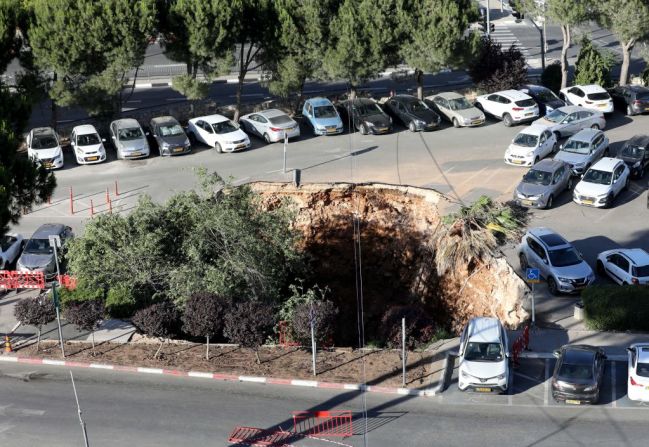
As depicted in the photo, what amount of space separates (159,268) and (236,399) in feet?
19.9

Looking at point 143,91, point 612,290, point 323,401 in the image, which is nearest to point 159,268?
point 323,401

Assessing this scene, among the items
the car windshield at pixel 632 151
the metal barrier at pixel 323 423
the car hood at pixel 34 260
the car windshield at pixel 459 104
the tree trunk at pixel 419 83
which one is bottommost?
the metal barrier at pixel 323 423

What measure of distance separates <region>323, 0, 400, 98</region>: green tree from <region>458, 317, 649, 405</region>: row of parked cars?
74.3ft

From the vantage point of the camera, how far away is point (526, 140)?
41.2m

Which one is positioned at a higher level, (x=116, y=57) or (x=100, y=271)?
(x=116, y=57)

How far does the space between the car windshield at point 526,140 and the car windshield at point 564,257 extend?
384 inches

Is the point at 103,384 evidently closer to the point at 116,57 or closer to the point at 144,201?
the point at 144,201

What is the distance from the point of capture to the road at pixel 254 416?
22875 mm

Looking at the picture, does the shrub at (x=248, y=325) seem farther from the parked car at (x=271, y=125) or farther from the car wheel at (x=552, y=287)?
the parked car at (x=271, y=125)

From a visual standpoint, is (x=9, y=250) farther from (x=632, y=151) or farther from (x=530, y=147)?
(x=632, y=151)

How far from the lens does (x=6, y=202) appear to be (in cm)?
2691

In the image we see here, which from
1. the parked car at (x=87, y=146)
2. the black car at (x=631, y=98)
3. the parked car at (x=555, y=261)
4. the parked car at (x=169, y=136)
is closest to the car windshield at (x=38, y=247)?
the parked car at (x=87, y=146)

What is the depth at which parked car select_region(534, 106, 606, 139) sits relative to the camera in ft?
142

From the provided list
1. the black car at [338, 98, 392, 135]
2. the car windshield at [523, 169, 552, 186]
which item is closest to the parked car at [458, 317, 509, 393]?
the car windshield at [523, 169, 552, 186]
